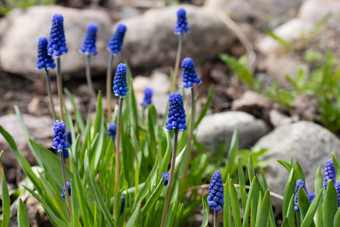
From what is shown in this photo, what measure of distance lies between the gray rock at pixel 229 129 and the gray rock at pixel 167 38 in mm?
2175

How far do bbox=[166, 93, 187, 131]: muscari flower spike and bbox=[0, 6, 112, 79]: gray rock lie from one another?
4330 mm

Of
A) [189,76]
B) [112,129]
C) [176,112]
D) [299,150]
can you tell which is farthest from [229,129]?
[176,112]

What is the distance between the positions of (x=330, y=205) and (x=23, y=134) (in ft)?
11.1

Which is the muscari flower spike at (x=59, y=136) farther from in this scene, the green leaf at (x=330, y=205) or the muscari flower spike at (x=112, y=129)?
the green leaf at (x=330, y=205)

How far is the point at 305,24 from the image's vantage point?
26.7 feet

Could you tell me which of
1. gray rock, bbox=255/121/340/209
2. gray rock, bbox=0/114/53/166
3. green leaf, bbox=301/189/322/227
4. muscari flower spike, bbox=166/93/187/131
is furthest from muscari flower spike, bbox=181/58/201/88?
gray rock, bbox=0/114/53/166

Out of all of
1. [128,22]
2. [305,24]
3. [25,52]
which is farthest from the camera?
[305,24]

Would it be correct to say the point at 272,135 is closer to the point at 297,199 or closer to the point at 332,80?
the point at 332,80

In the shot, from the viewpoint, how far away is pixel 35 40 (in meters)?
6.60

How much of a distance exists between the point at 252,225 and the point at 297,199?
1.15 feet

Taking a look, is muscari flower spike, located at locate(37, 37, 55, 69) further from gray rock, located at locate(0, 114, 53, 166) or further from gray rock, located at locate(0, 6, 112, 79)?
gray rock, located at locate(0, 6, 112, 79)

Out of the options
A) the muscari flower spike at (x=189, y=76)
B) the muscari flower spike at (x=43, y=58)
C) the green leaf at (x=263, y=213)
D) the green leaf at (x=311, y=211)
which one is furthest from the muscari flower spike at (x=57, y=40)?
the green leaf at (x=311, y=211)

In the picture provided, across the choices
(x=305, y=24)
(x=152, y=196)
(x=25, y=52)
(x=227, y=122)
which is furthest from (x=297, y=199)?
(x=305, y=24)

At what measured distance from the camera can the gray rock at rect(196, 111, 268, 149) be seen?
514 centimetres
